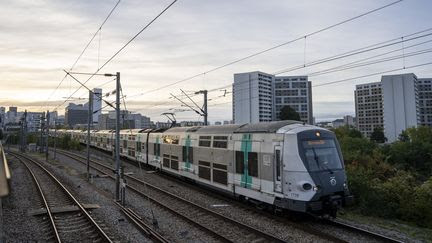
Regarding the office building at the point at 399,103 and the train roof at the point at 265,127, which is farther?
the office building at the point at 399,103

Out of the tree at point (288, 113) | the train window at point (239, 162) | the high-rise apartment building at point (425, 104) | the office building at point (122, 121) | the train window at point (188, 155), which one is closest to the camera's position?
the train window at point (239, 162)

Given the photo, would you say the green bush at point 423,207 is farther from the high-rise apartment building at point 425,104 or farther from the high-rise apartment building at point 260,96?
the high-rise apartment building at point 425,104

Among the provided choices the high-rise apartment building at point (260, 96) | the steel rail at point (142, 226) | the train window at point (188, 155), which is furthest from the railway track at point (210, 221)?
the high-rise apartment building at point (260, 96)

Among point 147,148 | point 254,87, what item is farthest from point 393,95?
point 147,148

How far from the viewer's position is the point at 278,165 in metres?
12.9

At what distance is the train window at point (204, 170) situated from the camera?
1855 centimetres

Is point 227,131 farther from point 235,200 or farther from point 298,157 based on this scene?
point 298,157

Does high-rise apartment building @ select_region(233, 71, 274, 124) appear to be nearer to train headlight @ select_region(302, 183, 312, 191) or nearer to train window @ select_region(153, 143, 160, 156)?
train window @ select_region(153, 143, 160, 156)

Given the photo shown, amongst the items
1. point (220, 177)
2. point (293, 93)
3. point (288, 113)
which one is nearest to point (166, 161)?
point (220, 177)

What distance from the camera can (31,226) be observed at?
13352 mm

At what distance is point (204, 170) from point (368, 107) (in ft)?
478

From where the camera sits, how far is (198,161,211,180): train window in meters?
18.5

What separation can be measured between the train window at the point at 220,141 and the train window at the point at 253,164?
2153mm

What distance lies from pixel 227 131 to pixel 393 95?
10775 cm
